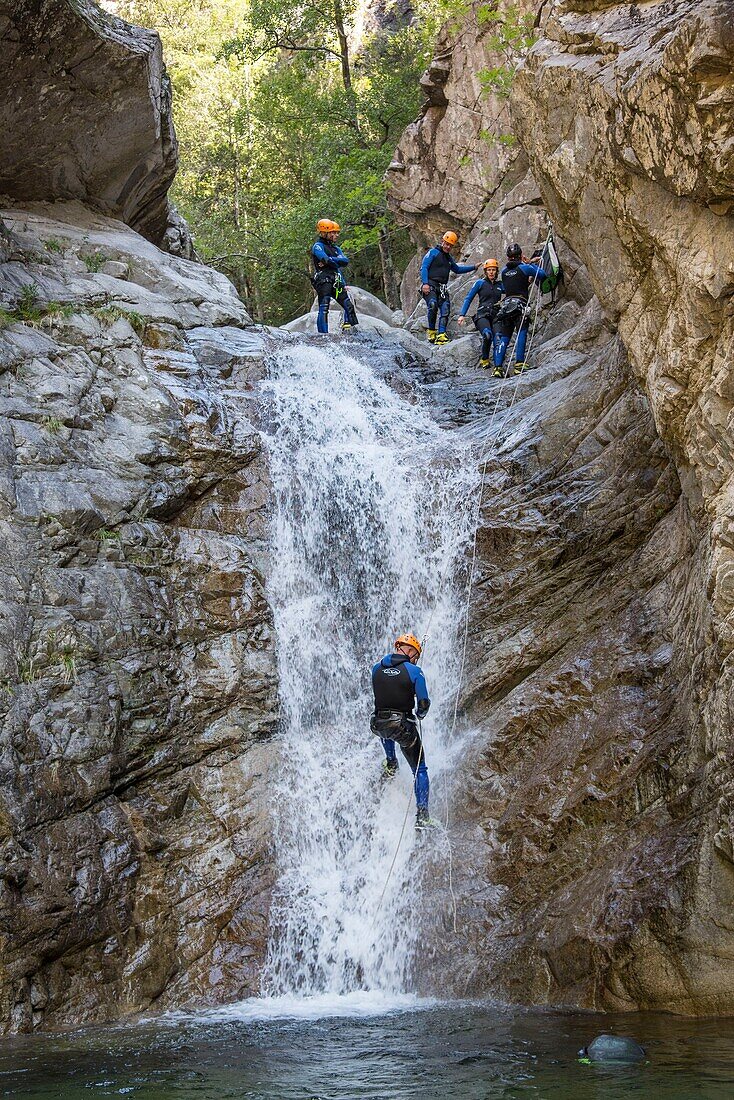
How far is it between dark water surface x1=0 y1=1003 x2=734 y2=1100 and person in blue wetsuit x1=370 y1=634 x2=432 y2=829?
230 cm

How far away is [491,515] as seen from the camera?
40.5 ft

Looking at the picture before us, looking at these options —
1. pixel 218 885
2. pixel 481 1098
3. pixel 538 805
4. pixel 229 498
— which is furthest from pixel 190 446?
pixel 481 1098

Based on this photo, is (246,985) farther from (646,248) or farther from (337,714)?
(646,248)

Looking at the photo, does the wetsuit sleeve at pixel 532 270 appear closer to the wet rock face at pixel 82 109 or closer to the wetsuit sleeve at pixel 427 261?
the wetsuit sleeve at pixel 427 261

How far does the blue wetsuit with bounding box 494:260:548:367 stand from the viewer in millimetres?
16625

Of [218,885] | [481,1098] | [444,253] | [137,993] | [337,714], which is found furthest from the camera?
[444,253]

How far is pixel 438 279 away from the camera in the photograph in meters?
18.8

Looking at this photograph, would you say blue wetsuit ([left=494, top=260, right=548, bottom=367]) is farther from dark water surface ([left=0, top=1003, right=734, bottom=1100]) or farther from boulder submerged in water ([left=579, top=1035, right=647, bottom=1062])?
boulder submerged in water ([left=579, top=1035, right=647, bottom=1062])

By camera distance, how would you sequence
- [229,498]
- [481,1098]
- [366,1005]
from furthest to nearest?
[229,498] → [366,1005] → [481,1098]

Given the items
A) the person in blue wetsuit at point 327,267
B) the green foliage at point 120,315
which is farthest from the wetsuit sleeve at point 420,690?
the person in blue wetsuit at point 327,267

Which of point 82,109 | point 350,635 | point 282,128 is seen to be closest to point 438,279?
point 82,109

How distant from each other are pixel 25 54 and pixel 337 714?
1102 centimetres

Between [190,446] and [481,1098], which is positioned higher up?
[190,446]

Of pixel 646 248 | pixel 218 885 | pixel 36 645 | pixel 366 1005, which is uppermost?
pixel 646 248
